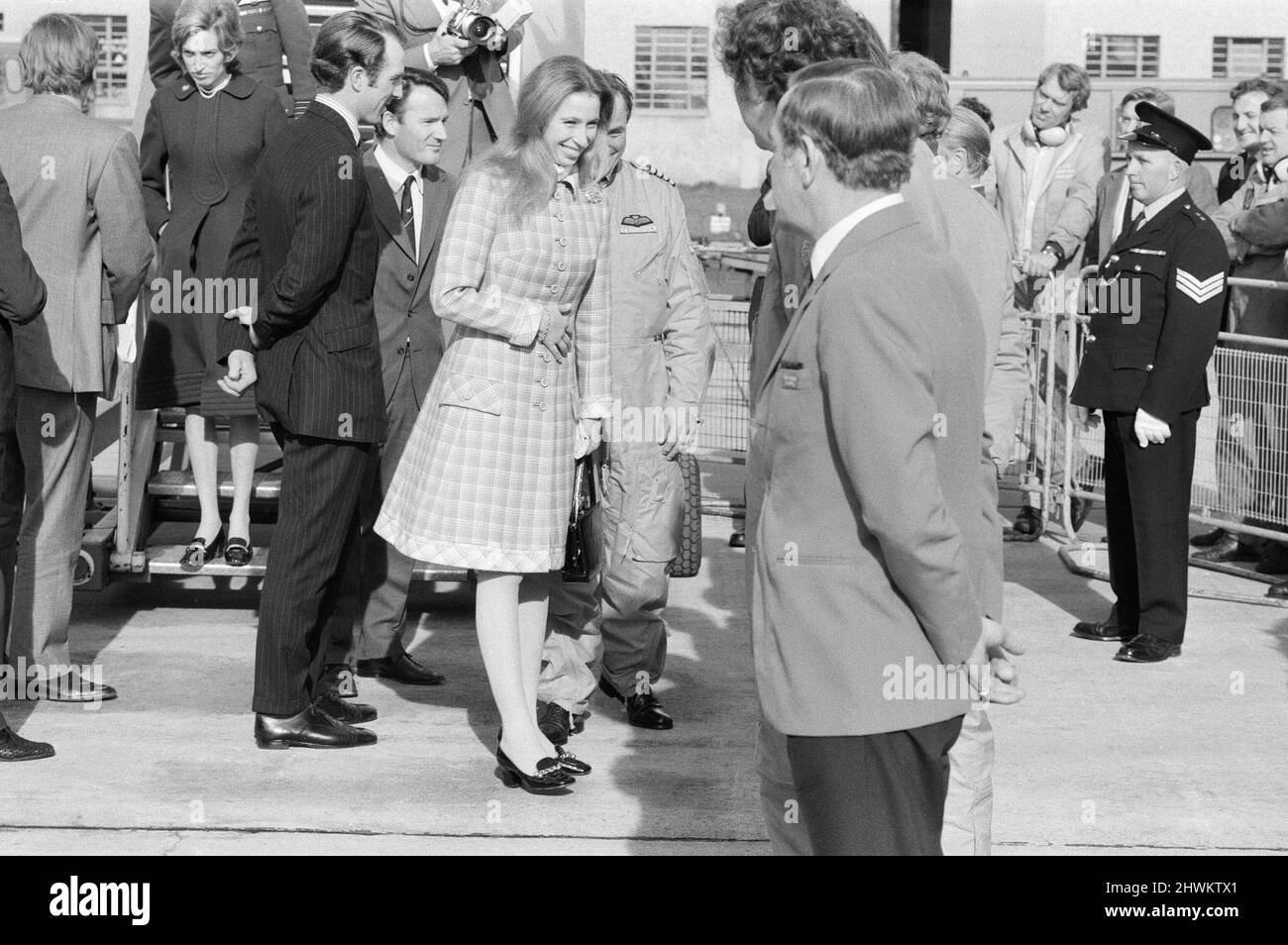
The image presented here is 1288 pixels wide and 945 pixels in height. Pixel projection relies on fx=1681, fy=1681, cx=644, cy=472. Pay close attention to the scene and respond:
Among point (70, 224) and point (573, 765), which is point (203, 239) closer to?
point (70, 224)

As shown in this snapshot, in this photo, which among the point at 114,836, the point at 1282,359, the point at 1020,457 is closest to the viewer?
the point at 114,836

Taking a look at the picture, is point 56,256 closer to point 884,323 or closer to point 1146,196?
point 884,323

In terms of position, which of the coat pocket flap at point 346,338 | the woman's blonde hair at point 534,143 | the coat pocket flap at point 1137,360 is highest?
the woman's blonde hair at point 534,143

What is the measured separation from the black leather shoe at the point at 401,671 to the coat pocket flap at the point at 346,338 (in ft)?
4.74

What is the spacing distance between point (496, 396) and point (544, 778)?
44.3 inches

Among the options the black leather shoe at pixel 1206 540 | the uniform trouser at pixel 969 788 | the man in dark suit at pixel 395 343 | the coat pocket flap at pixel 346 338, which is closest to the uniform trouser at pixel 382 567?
the man in dark suit at pixel 395 343

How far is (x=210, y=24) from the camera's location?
659 cm

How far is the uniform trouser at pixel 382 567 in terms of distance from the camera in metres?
6.09

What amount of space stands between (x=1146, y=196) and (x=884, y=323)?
4.35 m

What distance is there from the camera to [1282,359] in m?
7.98

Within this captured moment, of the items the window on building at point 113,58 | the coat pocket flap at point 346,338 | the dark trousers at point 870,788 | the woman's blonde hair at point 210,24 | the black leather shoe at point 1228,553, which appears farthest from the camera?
the window on building at point 113,58

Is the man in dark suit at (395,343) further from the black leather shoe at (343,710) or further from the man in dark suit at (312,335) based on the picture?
the man in dark suit at (312,335)

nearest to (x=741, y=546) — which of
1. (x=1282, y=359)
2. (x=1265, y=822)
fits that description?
(x=1282, y=359)

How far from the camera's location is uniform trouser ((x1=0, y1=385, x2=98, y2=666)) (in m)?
5.64
